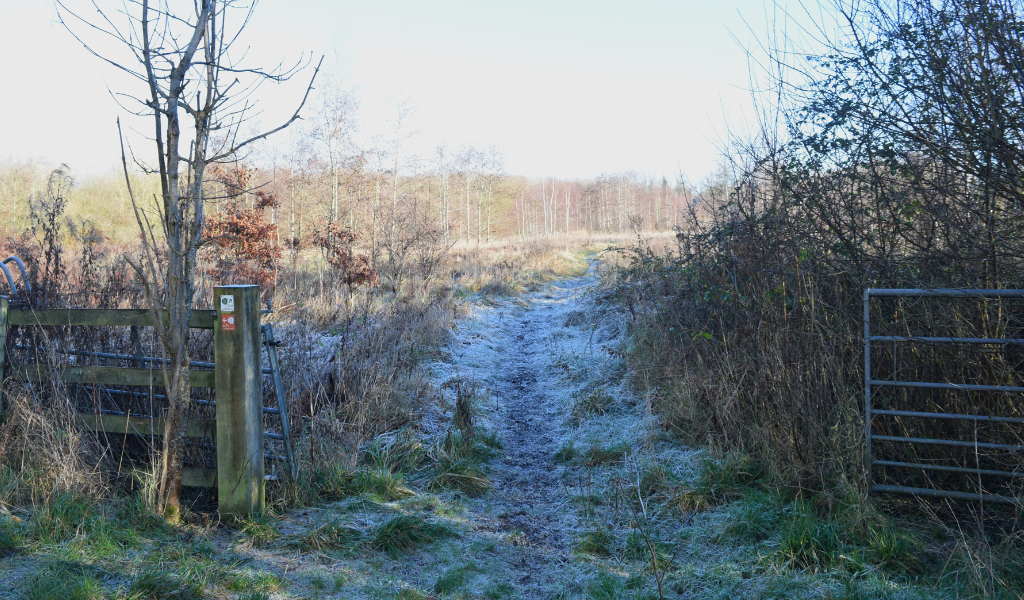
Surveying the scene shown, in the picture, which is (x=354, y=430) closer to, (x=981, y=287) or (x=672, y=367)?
(x=672, y=367)

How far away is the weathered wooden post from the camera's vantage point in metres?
3.99

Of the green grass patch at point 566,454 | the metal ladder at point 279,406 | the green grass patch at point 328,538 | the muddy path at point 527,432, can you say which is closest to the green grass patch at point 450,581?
the muddy path at point 527,432

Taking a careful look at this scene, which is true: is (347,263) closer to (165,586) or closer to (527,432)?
(527,432)

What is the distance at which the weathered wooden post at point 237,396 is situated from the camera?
399cm

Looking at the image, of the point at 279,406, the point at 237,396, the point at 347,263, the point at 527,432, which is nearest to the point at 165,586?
the point at 237,396

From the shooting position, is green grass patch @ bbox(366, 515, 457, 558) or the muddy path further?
the muddy path

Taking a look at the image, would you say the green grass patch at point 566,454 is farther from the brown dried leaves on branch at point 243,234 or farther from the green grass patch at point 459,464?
the brown dried leaves on branch at point 243,234

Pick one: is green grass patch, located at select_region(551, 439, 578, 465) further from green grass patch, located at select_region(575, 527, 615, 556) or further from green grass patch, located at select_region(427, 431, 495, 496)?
green grass patch, located at select_region(575, 527, 615, 556)

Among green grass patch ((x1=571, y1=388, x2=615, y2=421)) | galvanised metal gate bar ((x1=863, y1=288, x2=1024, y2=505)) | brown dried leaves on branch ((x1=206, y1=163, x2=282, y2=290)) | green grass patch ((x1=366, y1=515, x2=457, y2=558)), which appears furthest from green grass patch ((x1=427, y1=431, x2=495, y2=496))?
brown dried leaves on branch ((x1=206, y1=163, x2=282, y2=290))

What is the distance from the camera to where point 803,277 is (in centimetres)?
467

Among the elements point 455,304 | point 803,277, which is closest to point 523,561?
point 803,277

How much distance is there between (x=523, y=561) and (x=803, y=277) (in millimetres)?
2966

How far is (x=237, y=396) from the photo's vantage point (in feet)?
13.1

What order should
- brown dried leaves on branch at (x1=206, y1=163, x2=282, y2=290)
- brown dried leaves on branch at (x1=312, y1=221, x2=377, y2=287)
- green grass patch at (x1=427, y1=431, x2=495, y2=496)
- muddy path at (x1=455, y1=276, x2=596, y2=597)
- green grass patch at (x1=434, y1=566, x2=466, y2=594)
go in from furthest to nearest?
brown dried leaves on branch at (x1=312, y1=221, x2=377, y2=287) < brown dried leaves on branch at (x1=206, y1=163, x2=282, y2=290) < green grass patch at (x1=427, y1=431, x2=495, y2=496) < muddy path at (x1=455, y1=276, x2=596, y2=597) < green grass patch at (x1=434, y1=566, x2=466, y2=594)
